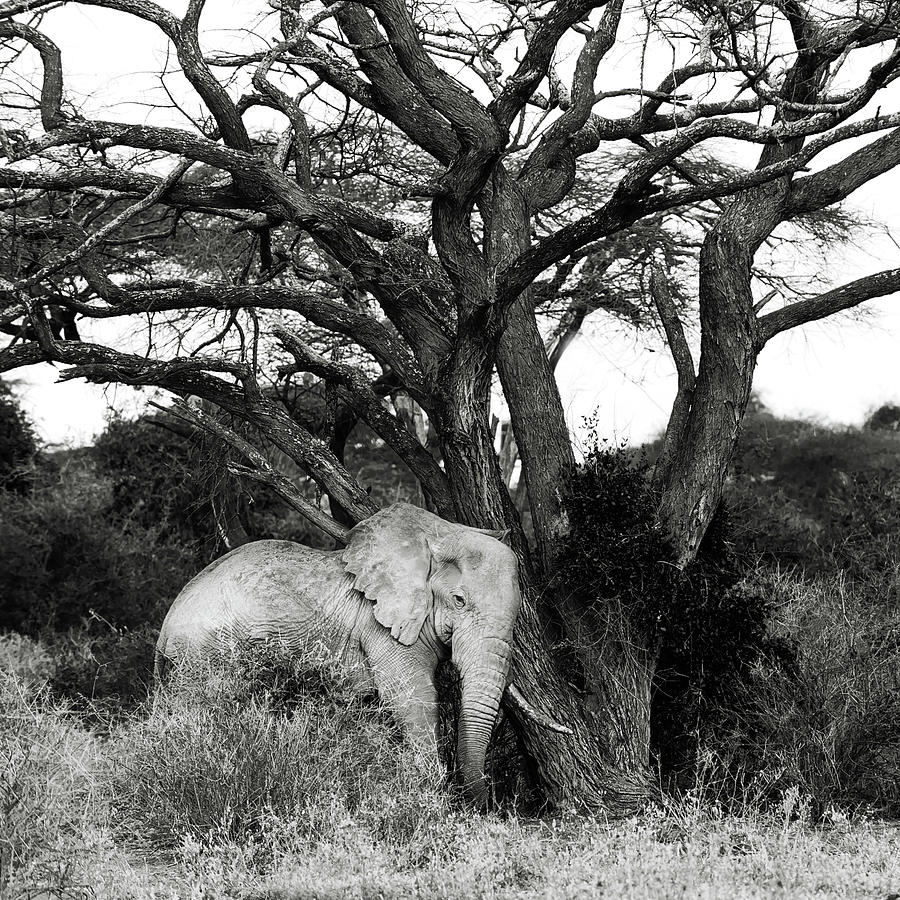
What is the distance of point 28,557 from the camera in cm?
1830

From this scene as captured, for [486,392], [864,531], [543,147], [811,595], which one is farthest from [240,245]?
[864,531]

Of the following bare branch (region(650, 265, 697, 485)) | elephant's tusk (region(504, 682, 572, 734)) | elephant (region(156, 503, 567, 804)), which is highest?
bare branch (region(650, 265, 697, 485))

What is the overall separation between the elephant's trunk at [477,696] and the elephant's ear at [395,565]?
0.37 metres

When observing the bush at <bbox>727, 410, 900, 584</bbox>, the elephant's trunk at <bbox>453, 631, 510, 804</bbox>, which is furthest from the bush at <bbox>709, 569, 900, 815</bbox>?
the bush at <bbox>727, 410, 900, 584</bbox>

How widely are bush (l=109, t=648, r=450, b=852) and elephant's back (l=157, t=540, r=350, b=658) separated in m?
0.41

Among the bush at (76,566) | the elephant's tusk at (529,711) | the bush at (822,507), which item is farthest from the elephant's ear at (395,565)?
the bush at (76,566)

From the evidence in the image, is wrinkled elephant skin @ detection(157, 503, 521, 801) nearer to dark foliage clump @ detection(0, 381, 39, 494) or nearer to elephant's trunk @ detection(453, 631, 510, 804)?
elephant's trunk @ detection(453, 631, 510, 804)

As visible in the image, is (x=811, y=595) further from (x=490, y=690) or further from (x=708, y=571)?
(x=490, y=690)

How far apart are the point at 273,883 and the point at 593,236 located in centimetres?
552

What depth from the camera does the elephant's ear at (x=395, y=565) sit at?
8664mm

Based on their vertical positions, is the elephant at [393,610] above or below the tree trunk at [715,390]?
below

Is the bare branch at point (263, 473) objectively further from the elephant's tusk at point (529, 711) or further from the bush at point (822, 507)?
the bush at point (822, 507)

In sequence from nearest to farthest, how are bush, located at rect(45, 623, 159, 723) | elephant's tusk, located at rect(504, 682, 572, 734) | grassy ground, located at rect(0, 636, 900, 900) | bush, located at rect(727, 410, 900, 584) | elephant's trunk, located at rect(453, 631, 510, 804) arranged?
1. grassy ground, located at rect(0, 636, 900, 900)
2. elephant's trunk, located at rect(453, 631, 510, 804)
3. elephant's tusk, located at rect(504, 682, 572, 734)
4. bush, located at rect(45, 623, 159, 723)
5. bush, located at rect(727, 410, 900, 584)

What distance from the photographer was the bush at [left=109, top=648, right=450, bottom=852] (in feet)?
23.2
